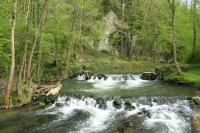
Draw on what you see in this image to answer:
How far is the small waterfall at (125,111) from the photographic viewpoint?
1812 cm

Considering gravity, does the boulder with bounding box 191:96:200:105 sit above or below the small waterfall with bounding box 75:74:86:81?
below

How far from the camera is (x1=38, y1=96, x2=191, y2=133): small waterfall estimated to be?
18125 mm

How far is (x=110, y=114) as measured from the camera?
21.2 m

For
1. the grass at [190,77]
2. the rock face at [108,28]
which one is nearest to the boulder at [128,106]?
the grass at [190,77]

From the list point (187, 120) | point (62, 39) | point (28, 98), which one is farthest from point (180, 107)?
point (62, 39)

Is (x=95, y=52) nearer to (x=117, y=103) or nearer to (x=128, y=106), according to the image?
(x=117, y=103)

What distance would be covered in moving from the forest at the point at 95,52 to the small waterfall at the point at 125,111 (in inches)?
6.9

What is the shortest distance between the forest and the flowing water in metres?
0.13

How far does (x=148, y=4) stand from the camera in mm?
53656

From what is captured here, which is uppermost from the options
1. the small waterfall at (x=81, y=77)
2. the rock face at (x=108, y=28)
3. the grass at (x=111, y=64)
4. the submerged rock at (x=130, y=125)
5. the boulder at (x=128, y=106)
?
the rock face at (x=108, y=28)

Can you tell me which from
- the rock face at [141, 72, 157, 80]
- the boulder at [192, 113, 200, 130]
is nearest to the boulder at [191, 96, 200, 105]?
the boulder at [192, 113, 200, 130]

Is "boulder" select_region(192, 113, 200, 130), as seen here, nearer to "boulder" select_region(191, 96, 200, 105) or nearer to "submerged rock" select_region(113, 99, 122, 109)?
"boulder" select_region(191, 96, 200, 105)

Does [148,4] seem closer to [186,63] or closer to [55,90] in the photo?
[186,63]

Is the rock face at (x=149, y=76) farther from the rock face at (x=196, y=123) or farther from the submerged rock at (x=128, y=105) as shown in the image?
the rock face at (x=196, y=123)
